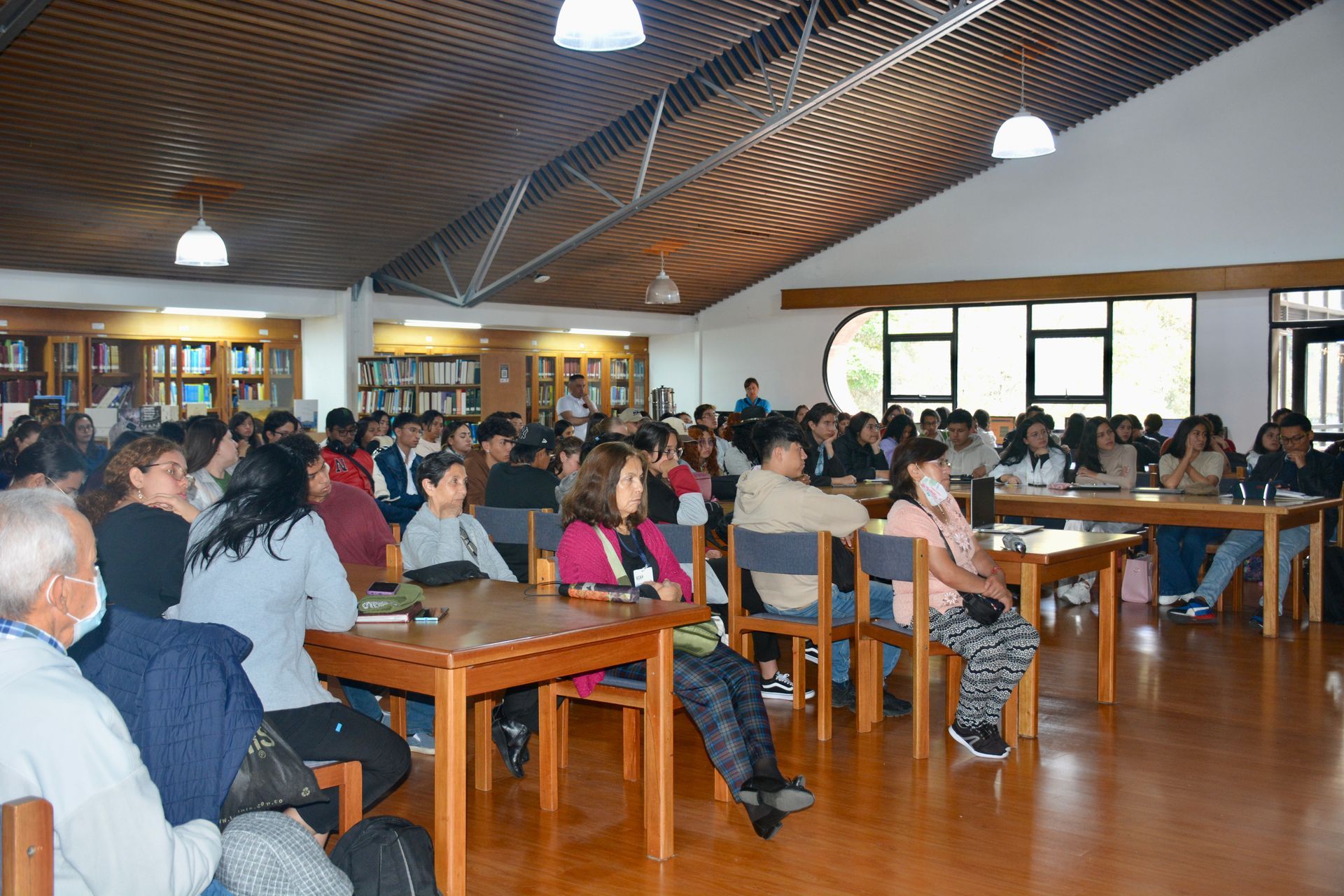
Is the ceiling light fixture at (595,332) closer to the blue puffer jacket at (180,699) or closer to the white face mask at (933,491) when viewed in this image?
the white face mask at (933,491)

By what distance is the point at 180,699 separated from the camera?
207 cm

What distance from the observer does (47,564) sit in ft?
5.75

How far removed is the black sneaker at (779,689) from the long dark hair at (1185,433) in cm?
394

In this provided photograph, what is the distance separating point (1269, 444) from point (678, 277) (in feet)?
25.8

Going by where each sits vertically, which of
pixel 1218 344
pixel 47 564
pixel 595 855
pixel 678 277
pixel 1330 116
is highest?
pixel 1330 116

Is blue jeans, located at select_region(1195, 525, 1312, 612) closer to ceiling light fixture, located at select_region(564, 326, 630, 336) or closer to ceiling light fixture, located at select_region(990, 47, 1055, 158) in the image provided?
ceiling light fixture, located at select_region(990, 47, 1055, 158)

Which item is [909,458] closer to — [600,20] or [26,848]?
[600,20]

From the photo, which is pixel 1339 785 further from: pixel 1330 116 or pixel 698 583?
pixel 1330 116

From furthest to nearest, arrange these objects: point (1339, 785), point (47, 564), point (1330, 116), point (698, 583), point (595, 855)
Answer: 1. point (1330, 116)
2. point (698, 583)
3. point (1339, 785)
4. point (595, 855)
5. point (47, 564)

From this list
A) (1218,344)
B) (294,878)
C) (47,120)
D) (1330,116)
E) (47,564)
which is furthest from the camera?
(1218,344)

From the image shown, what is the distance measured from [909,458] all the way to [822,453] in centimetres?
367

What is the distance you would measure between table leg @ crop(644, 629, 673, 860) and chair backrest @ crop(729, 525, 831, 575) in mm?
1342

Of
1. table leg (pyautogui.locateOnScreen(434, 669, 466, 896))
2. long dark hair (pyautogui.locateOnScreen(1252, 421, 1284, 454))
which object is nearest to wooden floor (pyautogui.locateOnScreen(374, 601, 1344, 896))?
table leg (pyautogui.locateOnScreen(434, 669, 466, 896))

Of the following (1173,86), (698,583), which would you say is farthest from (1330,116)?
(698,583)
